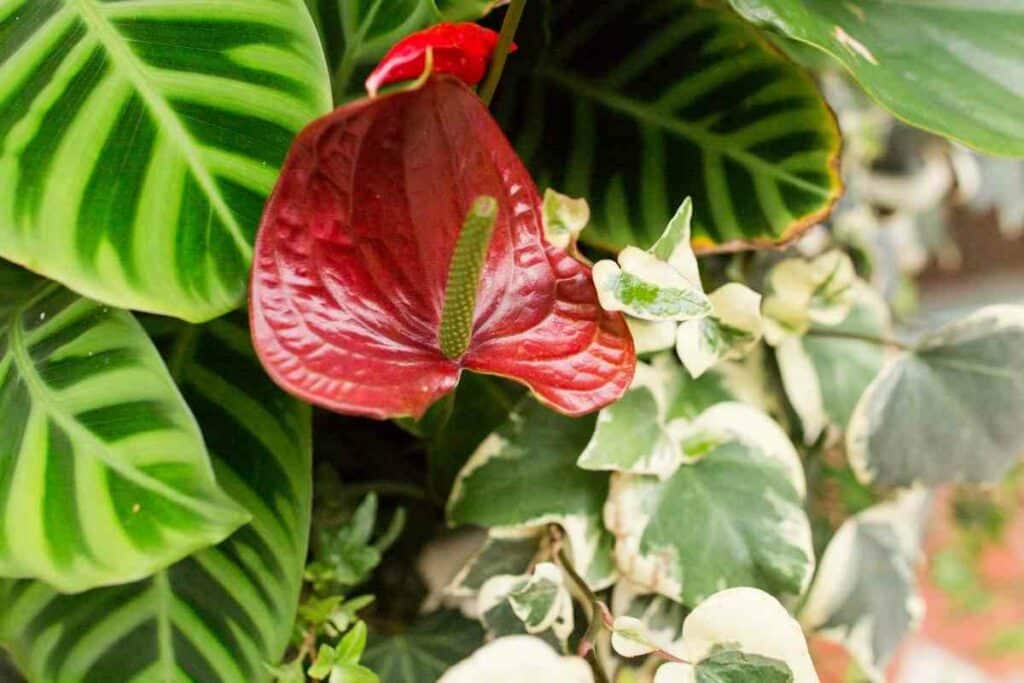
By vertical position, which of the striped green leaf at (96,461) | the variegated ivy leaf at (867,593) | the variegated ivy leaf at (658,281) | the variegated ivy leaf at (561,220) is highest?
the variegated ivy leaf at (561,220)

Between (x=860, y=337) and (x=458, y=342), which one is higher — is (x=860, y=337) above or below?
below

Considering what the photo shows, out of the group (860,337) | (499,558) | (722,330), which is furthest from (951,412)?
(499,558)

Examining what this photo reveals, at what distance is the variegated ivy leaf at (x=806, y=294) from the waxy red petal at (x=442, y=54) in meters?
0.30

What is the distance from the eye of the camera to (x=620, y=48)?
1.92 ft

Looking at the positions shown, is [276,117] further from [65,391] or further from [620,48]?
[620,48]

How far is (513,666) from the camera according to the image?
363 mm

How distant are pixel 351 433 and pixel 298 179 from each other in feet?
1.22

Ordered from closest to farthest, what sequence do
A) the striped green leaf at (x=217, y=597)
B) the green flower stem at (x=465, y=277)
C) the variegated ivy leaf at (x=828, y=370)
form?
1. the green flower stem at (x=465, y=277)
2. the striped green leaf at (x=217, y=597)
3. the variegated ivy leaf at (x=828, y=370)

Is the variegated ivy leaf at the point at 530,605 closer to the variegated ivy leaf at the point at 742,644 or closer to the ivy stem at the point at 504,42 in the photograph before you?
the variegated ivy leaf at the point at 742,644

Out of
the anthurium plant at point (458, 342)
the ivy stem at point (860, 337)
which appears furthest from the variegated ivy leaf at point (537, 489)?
the ivy stem at point (860, 337)

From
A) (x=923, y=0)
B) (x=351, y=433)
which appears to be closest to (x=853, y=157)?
(x=923, y=0)

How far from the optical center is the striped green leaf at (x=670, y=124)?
550 mm

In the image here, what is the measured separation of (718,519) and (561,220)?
19 cm

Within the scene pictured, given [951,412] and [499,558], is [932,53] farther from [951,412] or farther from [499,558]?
[499,558]
